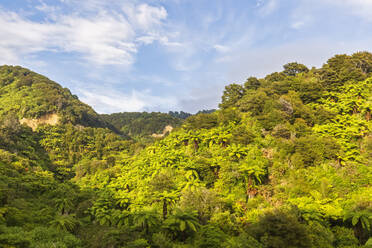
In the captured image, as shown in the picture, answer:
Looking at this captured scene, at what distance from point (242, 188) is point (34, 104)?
255 feet

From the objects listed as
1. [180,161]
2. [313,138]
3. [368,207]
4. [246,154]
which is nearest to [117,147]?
[180,161]

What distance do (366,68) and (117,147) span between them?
6424 cm

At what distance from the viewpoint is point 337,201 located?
52.6 feet

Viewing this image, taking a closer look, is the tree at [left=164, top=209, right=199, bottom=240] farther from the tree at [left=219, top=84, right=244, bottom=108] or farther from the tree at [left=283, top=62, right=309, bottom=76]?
the tree at [left=283, top=62, right=309, bottom=76]

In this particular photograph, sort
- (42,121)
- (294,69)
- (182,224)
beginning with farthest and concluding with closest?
(42,121)
(294,69)
(182,224)

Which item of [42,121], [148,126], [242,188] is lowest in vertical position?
[242,188]

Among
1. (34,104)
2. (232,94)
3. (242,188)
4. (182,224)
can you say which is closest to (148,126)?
(34,104)

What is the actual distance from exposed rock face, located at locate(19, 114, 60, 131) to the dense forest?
26854 millimetres

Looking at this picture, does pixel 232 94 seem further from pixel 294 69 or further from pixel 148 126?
pixel 148 126

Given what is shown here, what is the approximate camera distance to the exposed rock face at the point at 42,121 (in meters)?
69.3

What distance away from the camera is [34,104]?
7388 centimetres

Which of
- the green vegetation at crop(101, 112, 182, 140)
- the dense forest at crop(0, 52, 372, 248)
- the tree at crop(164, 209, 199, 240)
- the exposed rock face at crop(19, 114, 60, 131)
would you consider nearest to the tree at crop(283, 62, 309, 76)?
the dense forest at crop(0, 52, 372, 248)

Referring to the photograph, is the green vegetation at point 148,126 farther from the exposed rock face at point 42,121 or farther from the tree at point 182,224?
the tree at point 182,224

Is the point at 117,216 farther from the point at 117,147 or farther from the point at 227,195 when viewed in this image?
the point at 117,147
